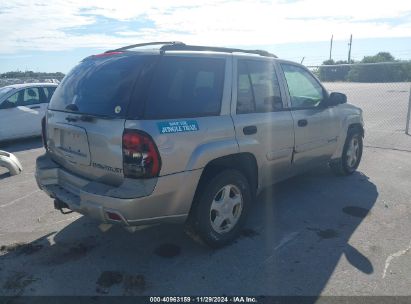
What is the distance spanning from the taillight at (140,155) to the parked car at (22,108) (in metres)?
7.49

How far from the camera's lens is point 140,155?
2.95 metres

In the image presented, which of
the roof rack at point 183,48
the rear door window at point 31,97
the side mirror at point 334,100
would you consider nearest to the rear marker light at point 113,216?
the roof rack at point 183,48

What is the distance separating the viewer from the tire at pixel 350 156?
587 cm

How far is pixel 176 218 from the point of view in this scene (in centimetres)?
330

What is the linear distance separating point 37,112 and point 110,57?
7105 mm

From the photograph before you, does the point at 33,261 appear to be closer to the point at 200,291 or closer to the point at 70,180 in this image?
the point at 70,180

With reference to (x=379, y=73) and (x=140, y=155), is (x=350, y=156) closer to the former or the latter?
(x=140, y=155)

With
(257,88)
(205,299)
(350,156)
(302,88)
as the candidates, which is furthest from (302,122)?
(205,299)

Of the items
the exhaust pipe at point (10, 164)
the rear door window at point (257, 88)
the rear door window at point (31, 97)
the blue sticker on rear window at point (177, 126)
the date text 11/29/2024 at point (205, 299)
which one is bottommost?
the date text 11/29/2024 at point (205, 299)

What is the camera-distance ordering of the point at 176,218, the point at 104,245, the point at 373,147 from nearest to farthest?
the point at 176,218 < the point at 104,245 < the point at 373,147

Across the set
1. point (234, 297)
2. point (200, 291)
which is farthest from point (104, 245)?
point (234, 297)

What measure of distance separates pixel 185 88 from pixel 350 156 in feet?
12.6

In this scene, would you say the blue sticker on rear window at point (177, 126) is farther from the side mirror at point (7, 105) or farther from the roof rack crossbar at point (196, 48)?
the side mirror at point (7, 105)

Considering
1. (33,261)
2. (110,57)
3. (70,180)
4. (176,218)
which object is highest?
(110,57)
